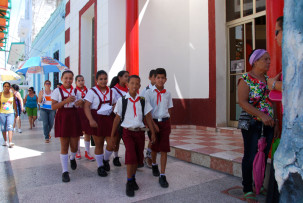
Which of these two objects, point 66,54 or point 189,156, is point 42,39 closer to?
point 66,54

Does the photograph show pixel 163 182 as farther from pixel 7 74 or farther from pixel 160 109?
pixel 7 74

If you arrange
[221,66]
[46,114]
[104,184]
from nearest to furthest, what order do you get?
[104,184] → [221,66] → [46,114]

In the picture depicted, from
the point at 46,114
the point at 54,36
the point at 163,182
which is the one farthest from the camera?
the point at 54,36

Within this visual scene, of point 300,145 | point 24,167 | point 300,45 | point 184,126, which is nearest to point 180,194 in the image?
point 300,145

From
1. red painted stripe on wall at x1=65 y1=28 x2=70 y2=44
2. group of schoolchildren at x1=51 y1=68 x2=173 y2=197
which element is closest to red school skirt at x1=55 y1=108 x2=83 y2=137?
group of schoolchildren at x1=51 y1=68 x2=173 y2=197

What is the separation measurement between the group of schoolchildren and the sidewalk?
0.54 ft

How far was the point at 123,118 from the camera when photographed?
3.17 meters

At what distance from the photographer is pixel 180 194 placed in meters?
2.96

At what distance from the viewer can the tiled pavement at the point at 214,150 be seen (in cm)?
369

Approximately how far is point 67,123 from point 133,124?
117 cm

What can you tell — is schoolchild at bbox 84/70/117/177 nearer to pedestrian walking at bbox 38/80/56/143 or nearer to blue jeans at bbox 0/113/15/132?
blue jeans at bbox 0/113/15/132

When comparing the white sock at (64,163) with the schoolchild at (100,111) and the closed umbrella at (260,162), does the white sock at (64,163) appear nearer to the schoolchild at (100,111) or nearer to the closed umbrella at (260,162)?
the schoolchild at (100,111)

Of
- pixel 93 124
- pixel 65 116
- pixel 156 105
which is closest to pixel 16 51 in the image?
pixel 65 116

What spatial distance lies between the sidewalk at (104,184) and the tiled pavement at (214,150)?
3.8 inches
